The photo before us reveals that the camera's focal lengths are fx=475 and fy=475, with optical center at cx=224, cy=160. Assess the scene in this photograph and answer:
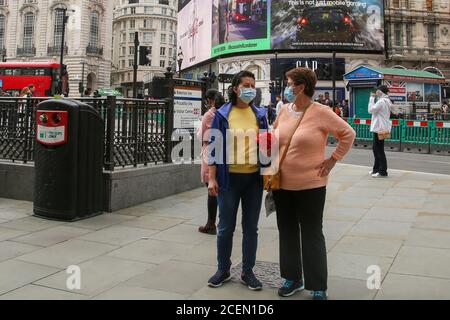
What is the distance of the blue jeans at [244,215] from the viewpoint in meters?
4.02

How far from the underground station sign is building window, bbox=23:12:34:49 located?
234 ft

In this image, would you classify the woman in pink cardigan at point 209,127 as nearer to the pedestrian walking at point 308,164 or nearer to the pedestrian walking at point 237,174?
the pedestrian walking at point 237,174

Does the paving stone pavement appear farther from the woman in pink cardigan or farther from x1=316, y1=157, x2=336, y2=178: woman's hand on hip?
x1=316, y1=157, x2=336, y2=178: woman's hand on hip

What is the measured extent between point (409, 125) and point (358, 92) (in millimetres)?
7377

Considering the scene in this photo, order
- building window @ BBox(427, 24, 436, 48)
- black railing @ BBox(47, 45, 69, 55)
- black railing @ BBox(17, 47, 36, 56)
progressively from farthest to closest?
1. black railing @ BBox(17, 47, 36, 56)
2. black railing @ BBox(47, 45, 69, 55)
3. building window @ BBox(427, 24, 436, 48)

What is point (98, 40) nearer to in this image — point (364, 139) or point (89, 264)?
point (364, 139)

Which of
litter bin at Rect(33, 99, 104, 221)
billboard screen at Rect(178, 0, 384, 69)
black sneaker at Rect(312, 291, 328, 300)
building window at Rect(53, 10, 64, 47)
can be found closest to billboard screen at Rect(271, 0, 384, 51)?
billboard screen at Rect(178, 0, 384, 69)

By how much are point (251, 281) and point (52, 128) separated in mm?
3731

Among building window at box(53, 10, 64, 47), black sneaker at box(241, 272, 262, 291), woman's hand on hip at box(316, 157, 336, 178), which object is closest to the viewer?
woman's hand on hip at box(316, 157, 336, 178)

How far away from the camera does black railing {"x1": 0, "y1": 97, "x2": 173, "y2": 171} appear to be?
7.11 m

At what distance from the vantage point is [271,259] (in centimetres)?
488

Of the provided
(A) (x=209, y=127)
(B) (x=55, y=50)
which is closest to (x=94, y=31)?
(B) (x=55, y=50)

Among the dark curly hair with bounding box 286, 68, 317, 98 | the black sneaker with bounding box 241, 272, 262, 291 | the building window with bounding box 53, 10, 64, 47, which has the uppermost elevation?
the building window with bounding box 53, 10, 64, 47

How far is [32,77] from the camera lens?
38.0 meters
